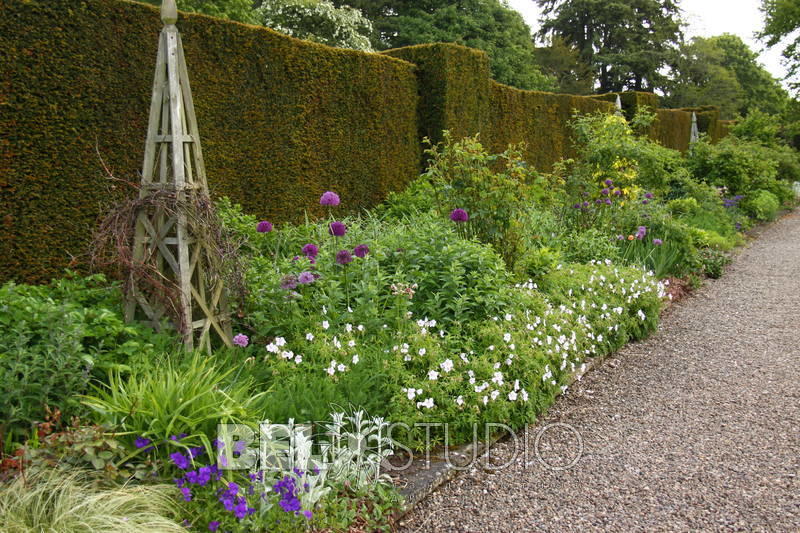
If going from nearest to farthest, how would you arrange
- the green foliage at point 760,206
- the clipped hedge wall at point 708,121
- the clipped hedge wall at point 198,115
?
the clipped hedge wall at point 198,115
the green foliage at point 760,206
the clipped hedge wall at point 708,121

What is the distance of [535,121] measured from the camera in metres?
11.7

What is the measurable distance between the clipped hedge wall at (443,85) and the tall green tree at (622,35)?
23.6m

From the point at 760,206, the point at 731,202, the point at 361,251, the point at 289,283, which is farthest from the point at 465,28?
the point at 289,283

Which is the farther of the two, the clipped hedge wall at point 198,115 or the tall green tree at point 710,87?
the tall green tree at point 710,87

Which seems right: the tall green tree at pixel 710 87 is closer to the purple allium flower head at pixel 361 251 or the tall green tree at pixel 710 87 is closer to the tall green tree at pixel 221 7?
the tall green tree at pixel 221 7

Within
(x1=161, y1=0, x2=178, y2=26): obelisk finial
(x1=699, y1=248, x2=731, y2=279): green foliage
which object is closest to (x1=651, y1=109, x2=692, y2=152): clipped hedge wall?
(x1=699, y1=248, x2=731, y2=279): green foliage

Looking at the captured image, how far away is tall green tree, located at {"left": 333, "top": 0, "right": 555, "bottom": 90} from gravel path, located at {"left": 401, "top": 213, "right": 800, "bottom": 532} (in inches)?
714

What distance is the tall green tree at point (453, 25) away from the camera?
858 inches

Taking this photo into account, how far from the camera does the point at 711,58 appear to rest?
33.6 m

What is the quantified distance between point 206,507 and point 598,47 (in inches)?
1266

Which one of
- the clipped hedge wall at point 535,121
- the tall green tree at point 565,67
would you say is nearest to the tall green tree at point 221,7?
the clipped hedge wall at point 535,121

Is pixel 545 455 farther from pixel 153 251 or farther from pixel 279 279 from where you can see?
pixel 153 251

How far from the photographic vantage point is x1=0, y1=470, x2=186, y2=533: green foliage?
2.17 m

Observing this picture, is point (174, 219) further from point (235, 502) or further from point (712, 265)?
point (712, 265)
